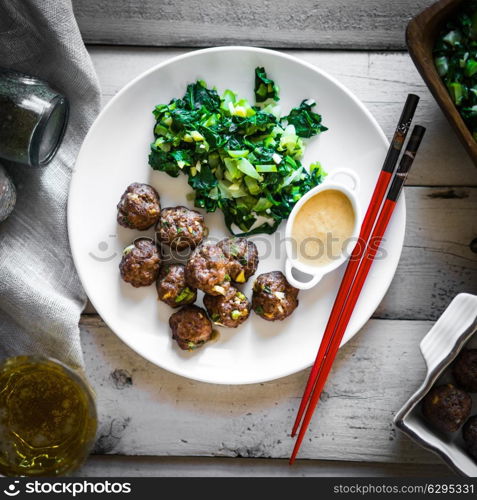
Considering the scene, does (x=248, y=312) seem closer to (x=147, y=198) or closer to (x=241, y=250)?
(x=241, y=250)

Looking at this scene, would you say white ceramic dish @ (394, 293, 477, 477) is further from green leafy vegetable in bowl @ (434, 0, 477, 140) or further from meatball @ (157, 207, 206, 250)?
meatball @ (157, 207, 206, 250)

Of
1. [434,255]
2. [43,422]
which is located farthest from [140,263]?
[434,255]

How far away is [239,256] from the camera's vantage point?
7.66 feet

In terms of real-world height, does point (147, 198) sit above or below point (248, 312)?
above

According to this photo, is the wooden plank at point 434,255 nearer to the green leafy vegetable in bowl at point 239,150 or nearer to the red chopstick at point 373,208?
the red chopstick at point 373,208

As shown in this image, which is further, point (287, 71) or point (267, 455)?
point (267, 455)

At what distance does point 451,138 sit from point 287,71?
78 cm

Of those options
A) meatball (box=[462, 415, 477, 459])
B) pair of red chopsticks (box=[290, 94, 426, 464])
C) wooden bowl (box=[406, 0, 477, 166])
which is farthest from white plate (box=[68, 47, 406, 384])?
meatball (box=[462, 415, 477, 459])

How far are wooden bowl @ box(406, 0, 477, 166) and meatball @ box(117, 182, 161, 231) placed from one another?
3.77 ft

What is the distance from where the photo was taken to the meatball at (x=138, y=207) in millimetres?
2295

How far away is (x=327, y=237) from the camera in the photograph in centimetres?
229

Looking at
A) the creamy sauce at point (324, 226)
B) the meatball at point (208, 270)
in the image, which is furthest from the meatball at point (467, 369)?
the meatball at point (208, 270)

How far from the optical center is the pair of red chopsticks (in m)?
2.30

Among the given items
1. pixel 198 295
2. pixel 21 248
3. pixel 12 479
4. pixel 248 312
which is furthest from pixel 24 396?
pixel 248 312
